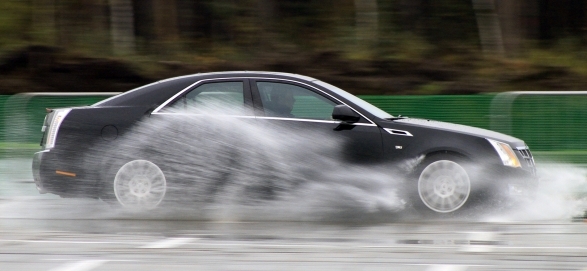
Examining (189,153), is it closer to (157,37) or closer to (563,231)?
(563,231)

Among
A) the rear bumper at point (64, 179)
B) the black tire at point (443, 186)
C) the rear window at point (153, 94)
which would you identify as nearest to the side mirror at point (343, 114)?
the black tire at point (443, 186)

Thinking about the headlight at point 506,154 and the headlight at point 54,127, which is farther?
the headlight at point 54,127

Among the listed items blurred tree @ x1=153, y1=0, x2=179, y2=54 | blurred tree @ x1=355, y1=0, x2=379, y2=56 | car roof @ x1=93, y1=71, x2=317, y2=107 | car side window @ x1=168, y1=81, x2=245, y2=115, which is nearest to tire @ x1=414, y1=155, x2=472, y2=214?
car roof @ x1=93, y1=71, x2=317, y2=107

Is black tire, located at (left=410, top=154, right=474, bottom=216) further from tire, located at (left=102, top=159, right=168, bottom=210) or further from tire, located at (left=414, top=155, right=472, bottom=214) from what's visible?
tire, located at (left=102, top=159, right=168, bottom=210)

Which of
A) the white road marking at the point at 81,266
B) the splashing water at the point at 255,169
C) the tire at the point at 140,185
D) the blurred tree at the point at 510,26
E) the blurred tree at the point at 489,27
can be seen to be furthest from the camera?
the blurred tree at the point at 489,27

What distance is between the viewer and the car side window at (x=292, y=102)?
30.1ft

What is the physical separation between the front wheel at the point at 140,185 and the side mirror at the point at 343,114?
1.73 meters

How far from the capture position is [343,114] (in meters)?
9.01

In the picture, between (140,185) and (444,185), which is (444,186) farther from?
(140,185)

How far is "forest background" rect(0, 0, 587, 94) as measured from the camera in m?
21.6

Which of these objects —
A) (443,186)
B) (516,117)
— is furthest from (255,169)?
(516,117)

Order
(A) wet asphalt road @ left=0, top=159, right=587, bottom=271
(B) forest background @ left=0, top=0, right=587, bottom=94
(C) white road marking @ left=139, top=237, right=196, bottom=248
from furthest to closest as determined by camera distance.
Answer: (B) forest background @ left=0, top=0, right=587, bottom=94
(C) white road marking @ left=139, top=237, right=196, bottom=248
(A) wet asphalt road @ left=0, top=159, right=587, bottom=271

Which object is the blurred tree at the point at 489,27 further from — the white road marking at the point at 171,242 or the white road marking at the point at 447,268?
the white road marking at the point at 447,268

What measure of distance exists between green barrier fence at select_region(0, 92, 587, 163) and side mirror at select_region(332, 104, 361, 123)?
4.74 metres
